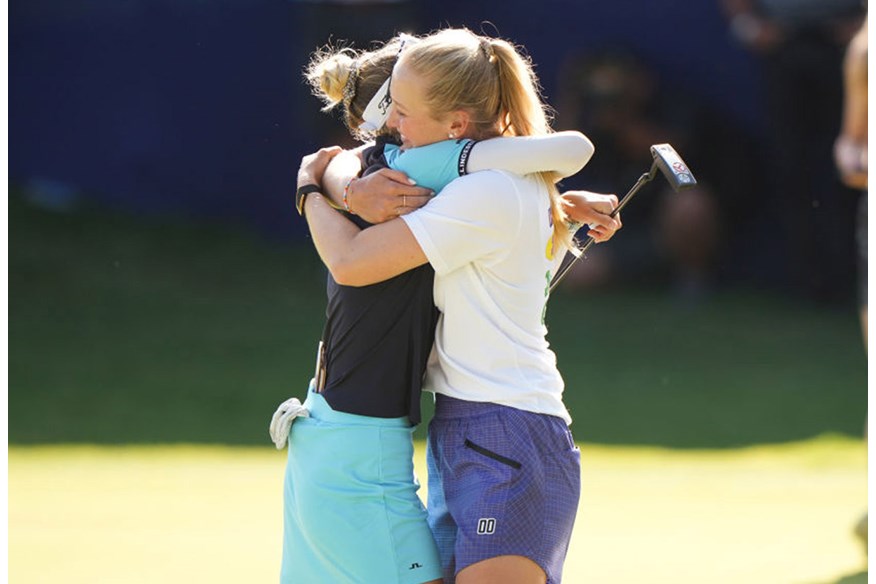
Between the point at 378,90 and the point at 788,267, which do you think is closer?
the point at 378,90

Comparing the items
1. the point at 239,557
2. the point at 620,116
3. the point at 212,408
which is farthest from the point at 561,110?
the point at 239,557

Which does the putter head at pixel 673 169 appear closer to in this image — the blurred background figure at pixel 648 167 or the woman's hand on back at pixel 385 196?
the woman's hand on back at pixel 385 196

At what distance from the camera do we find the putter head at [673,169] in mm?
2232

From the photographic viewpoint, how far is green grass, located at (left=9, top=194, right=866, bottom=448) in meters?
5.49

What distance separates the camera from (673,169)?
2.28 meters

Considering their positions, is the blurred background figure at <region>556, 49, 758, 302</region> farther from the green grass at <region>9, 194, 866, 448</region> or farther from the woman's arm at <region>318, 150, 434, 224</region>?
the woman's arm at <region>318, 150, 434, 224</region>

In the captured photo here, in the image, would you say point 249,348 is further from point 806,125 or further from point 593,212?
point 593,212

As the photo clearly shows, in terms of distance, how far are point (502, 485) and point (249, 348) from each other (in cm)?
473

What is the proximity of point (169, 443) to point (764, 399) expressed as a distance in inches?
97.9

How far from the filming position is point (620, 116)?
28.2 feet

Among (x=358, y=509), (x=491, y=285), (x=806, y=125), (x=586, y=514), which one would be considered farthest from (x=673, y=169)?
(x=806, y=125)

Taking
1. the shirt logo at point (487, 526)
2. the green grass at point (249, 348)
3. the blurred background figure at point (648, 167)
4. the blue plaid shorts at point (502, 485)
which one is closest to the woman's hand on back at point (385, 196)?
the blue plaid shorts at point (502, 485)

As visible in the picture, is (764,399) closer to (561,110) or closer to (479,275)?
(561,110)

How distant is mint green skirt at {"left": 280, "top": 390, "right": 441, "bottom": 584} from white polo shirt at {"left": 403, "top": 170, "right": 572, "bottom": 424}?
146 millimetres
